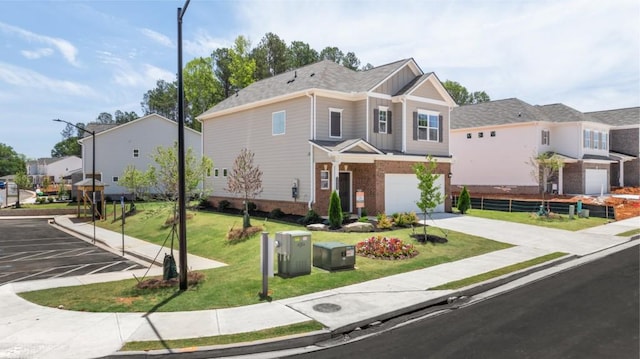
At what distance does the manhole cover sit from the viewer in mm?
9031

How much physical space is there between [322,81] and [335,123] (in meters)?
2.70

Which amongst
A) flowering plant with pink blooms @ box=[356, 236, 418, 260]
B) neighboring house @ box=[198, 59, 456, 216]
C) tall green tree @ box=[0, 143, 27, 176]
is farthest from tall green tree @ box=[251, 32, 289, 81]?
tall green tree @ box=[0, 143, 27, 176]

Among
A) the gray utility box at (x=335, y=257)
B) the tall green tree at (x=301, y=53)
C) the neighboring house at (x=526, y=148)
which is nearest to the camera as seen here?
the gray utility box at (x=335, y=257)

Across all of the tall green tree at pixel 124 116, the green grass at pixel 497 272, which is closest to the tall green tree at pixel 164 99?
the tall green tree at pixel 124 116

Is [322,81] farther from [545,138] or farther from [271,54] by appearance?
[271,54]

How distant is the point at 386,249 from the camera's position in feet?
47.6

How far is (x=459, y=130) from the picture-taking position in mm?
41750

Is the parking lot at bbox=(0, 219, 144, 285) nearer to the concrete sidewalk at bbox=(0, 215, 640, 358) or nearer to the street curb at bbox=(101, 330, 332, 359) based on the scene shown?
the concrete sidewalk at bbox=(0, 215, 640, 358)

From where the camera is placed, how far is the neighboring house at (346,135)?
23.0m

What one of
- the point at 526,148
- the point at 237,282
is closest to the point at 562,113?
the point at 526,148

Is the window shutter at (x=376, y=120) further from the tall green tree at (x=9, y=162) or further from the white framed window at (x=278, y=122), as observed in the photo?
the tall green tree at (x=9, y=162)

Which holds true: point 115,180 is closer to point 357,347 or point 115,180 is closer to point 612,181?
point 357,347

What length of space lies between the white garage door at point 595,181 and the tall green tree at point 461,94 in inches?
1320

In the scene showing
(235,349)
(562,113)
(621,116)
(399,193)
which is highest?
(621,116)
